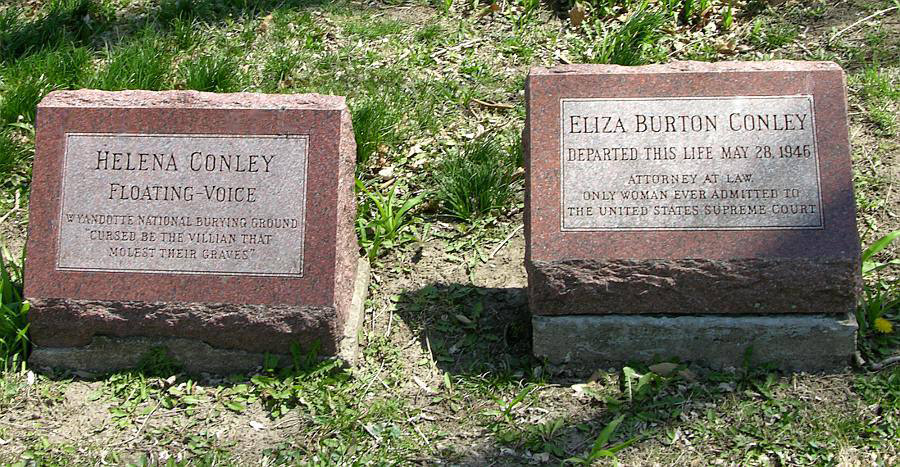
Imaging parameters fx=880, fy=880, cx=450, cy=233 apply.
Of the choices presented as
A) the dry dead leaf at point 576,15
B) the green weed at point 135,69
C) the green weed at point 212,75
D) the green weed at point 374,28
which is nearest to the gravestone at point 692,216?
the dry dead leaf at point 576,15

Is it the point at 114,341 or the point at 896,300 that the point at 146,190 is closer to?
the point at 114,341

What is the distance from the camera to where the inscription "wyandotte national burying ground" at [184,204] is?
343 cm

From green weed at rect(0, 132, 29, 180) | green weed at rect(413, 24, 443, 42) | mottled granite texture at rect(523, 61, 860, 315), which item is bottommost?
mottled granite texture at rect(523, 61, 860, 315)

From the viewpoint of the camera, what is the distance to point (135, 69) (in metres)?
4.79

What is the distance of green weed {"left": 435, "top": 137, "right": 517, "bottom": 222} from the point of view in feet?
14.1

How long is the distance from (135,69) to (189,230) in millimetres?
Answer: 1732

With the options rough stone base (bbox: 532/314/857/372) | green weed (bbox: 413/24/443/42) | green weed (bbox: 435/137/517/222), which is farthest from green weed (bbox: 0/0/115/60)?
rough stone base (bbox: 532/314/857/372)

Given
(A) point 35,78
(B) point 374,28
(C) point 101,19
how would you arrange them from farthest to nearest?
(C) point 101,19, (B) point 374,28, (A) point 35,78

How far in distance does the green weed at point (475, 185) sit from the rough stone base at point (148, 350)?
100cm

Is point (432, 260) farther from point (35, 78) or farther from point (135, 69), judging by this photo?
point (35, 78)

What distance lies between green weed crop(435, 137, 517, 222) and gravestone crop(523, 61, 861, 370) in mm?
829

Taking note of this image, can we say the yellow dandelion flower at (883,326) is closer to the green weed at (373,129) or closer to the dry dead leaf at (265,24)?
the green weed at (373,129)

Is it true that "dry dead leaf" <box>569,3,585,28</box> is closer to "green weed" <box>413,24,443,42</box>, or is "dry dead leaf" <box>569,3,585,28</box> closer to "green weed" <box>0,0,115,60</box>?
"green weed" <box>413,24,443,42</box>

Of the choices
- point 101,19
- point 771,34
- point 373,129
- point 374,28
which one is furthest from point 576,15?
point 101,19
